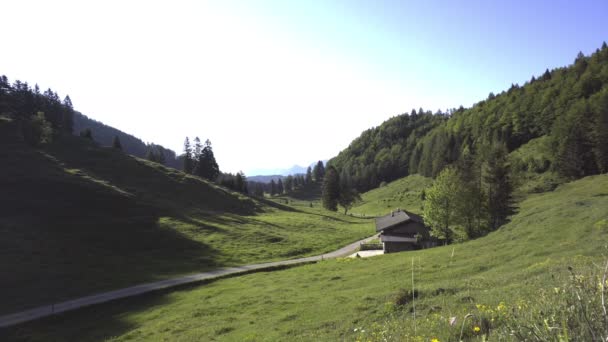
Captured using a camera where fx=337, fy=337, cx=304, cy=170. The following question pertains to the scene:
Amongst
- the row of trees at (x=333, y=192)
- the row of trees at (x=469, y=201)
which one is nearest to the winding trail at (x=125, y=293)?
the row of trees at (x=469, y=201)

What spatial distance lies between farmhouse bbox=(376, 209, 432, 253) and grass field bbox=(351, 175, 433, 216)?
169 ft

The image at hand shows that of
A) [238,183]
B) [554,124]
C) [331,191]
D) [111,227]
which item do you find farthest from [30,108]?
[554,124]

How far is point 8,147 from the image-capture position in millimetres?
97375

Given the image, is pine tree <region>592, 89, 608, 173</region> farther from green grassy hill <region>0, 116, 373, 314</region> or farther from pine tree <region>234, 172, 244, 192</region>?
pine tree <region>234, 172, 244, 192</region>

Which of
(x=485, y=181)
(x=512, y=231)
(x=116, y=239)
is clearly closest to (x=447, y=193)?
(x=485, y=181)

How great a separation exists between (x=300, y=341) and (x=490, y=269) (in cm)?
1601

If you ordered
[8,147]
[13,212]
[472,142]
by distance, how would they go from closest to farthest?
[13,212]
[8,147]
[472,142]

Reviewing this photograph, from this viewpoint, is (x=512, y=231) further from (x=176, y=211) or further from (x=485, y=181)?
(x=176, y=211)

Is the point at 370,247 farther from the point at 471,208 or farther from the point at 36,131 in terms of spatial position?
the point at 36,131

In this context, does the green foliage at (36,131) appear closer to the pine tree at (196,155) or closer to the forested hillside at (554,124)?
the pine tree at (196,155)

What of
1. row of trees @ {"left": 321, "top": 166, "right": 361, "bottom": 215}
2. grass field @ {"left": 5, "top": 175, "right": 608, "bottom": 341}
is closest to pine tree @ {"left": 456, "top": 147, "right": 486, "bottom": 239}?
grass field @ {"left": 5, "top": 175, "right": 608, "bottom": 341}

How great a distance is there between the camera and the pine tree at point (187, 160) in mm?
137250

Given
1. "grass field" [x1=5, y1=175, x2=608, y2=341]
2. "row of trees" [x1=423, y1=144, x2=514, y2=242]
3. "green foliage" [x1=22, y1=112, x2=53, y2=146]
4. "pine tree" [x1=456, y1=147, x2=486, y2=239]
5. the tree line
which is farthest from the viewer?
"green foliage" [x1=22, y1=112, x2=53, y2=146]

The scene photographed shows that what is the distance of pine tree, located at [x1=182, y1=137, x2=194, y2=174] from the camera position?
13725cm
